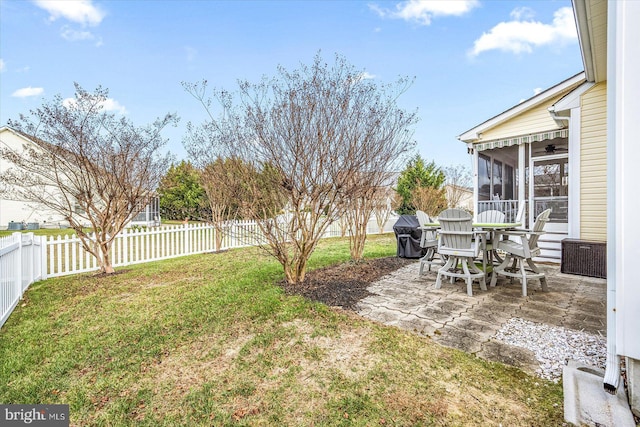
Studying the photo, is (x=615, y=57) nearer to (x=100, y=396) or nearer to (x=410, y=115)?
(x=410, y=115)

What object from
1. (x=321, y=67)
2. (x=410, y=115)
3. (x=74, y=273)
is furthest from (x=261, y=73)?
(x=74, y=273)

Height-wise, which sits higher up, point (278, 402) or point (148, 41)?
point (148, 41)

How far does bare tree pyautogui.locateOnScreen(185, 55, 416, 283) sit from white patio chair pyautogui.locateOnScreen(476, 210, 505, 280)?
2.52 metres

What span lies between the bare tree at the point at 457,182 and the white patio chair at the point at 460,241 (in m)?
13.9

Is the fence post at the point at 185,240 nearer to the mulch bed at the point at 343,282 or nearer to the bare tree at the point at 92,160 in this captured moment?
the bare tree at the point at 92,160

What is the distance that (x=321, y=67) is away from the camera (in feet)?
15.9

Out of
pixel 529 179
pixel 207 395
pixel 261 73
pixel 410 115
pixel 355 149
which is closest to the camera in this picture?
pixel 207 395

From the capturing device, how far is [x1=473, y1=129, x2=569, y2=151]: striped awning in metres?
7.61

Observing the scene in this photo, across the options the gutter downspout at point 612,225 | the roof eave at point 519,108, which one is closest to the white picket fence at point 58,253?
the gutter downspout at point 612,225

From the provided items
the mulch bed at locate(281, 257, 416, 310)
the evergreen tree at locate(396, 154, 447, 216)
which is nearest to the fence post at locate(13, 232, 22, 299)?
the mulch bed at locate(281, 257, 416, 310)

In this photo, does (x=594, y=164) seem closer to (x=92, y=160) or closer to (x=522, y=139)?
(x=522, y=139)

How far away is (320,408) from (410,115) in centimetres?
573

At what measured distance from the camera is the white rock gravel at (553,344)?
2.51 meters

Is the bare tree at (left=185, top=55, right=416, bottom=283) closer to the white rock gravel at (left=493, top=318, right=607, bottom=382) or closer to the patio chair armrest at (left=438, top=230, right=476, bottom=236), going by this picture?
the patio chair armrest at (left=438, top=230, right=476, bottom=236)
